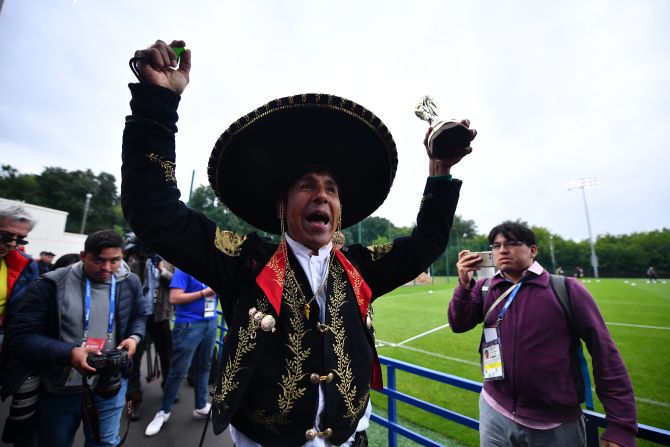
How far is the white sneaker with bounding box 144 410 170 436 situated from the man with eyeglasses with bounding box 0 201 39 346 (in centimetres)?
195

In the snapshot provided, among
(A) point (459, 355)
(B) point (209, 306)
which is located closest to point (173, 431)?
(B) point (209, 306)

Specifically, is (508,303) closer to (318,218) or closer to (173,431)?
(318,218)

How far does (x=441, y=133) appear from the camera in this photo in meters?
1.58

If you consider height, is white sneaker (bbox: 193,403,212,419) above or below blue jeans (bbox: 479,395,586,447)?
below

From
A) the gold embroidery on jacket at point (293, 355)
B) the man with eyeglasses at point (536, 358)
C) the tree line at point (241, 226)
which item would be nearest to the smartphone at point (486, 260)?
the man with eyeglasses at point (536, 358)

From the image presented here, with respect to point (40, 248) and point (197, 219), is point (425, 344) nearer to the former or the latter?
point (197, 219)

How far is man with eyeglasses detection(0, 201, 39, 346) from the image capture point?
2592mm

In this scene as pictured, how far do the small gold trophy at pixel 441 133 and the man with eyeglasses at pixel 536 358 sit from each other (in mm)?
1146

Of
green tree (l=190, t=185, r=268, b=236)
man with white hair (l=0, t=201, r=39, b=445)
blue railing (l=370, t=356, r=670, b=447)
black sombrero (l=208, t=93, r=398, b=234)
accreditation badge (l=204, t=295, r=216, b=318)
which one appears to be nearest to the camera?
black sombrero (l=208, t=93, r=398, b=234)

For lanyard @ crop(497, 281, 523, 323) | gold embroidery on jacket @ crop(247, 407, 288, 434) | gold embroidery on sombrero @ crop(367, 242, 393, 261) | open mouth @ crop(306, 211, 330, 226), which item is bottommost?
gold embroidery on jacket @ crop(247, 407, 288, 434)

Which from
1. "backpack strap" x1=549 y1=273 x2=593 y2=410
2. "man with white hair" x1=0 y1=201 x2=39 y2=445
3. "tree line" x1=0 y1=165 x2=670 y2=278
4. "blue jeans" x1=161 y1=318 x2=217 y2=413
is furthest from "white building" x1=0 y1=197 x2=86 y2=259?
"backpack strap" x1=549 y1=273 x2=593 y2=410

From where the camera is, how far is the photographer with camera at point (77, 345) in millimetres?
2158

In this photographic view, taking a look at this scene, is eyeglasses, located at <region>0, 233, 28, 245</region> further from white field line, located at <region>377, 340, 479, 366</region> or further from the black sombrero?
white field line, located at <region>377, 340, 479, 366</region>

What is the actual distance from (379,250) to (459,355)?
817 cm
